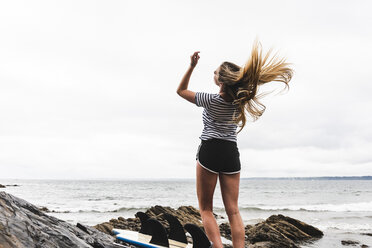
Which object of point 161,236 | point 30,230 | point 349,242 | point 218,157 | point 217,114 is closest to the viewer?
point 30,230

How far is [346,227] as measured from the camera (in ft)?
59.5

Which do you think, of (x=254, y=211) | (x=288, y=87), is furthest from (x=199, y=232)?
(x=254, y=211)

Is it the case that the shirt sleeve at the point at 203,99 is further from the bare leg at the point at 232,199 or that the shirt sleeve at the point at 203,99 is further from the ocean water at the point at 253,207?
the ocean water at the point at 253,207

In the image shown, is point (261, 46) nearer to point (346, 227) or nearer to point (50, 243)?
point (50, 243)

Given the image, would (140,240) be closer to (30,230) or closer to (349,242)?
(30,230)

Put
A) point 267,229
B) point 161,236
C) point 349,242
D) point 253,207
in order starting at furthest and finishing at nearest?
point 253,207
point 349,242
point 267,229
point 161,236

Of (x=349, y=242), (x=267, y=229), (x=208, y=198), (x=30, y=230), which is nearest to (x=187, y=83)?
(x=208, y=198)

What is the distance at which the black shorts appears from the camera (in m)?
4.06

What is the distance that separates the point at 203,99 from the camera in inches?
163

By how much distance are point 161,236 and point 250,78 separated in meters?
2.26

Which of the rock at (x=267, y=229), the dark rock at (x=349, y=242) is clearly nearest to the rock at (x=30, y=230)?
the rock at (x=267, y=229)

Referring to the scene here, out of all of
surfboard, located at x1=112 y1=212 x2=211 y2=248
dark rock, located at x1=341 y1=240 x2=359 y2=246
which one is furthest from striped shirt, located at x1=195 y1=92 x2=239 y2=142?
dark rock, located at x1=341 y1=240 x2=359 y2=246

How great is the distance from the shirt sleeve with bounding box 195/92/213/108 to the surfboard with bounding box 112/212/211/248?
1.44 meters

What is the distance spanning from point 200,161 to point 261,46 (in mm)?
1523
